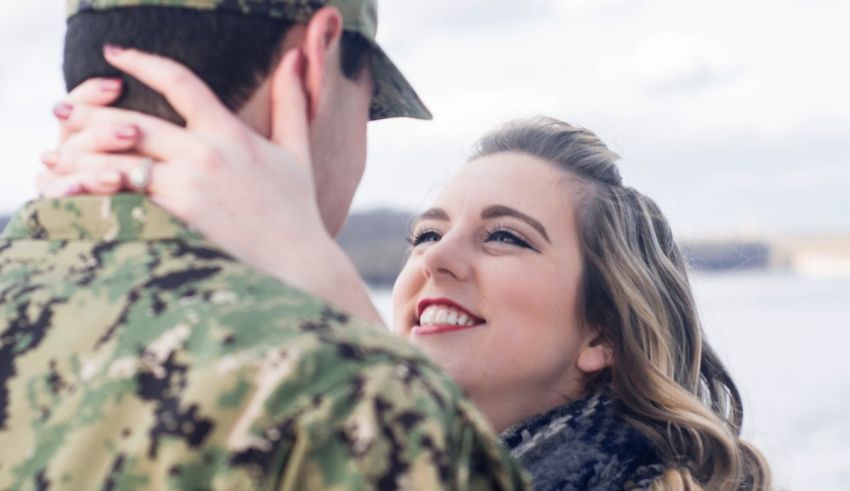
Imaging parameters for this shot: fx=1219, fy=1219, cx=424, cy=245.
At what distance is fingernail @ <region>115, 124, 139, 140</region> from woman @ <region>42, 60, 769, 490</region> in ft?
6.76

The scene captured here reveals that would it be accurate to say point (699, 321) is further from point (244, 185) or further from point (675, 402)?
point (244, 185)

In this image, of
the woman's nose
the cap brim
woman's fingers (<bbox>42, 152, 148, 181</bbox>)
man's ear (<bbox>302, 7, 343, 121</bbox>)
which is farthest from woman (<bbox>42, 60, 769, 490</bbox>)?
woman's fingers (<bbox>42, 152, 148, 181</bbox>)

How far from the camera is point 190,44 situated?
1.73 m

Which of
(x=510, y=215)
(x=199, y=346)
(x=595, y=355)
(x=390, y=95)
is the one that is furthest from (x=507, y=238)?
(x=199, y=346)

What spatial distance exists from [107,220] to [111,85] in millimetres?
201

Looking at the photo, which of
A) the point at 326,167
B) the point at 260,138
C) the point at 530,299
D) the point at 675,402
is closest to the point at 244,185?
the point at 260,138

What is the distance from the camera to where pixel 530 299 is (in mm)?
3795

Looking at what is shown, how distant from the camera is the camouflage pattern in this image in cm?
145

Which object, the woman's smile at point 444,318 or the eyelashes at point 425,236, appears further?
the eyelashes at point 425,236

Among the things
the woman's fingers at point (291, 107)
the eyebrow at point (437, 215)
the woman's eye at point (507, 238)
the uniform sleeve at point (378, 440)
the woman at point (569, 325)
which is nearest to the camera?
the uniform sleeve at point (378, 440)

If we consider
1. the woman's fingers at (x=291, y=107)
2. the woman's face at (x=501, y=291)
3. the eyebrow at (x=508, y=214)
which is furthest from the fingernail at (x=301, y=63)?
the eyebrow at (x=508, y=214)

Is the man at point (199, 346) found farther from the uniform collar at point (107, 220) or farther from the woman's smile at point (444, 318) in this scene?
the woman's smile at point (444, 318)

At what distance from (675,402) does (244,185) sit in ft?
7.98

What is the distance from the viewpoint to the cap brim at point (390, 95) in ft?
6.61
